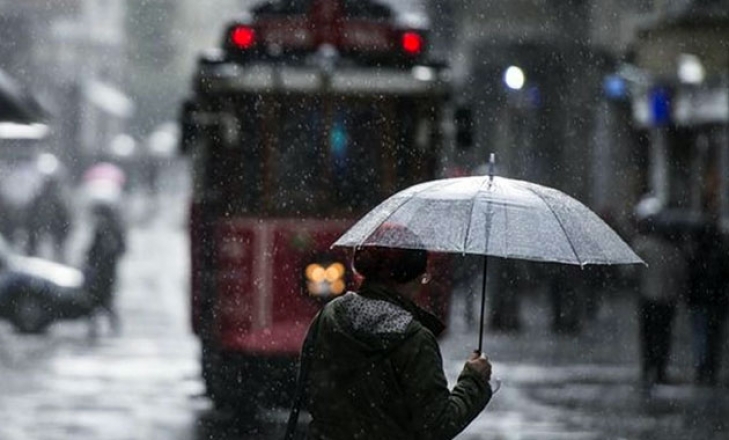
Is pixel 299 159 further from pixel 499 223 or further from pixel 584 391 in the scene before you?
pixel 499 223

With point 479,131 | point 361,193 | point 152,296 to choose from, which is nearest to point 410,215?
point 361,193

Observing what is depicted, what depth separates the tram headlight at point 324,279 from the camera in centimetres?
1622

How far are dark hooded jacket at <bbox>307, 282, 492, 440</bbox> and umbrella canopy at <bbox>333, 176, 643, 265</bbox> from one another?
38 cm

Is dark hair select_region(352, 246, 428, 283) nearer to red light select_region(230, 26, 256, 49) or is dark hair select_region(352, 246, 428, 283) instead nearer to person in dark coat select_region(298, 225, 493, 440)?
person in dark coat select_region(298, 225, 493, 440)

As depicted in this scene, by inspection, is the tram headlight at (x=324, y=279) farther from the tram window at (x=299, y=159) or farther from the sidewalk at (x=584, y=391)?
the sidewalk at (x=584, y=391)

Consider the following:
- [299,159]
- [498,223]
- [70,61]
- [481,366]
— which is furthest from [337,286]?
[70,61]

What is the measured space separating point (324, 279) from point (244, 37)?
6.46 ft

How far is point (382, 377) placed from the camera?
5.94 meters

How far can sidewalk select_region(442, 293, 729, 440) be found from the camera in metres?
14.9

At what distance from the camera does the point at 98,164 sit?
6003cm

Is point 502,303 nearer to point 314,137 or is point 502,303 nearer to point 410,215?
point 314,137

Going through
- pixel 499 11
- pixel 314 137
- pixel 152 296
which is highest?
pixel 499 11

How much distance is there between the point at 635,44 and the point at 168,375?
2031 centimetres

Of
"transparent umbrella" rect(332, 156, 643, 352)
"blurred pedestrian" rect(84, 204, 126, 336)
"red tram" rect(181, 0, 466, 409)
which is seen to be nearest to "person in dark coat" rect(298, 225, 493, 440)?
"transparent umbrella" rect(332, 156, 643, 352)
